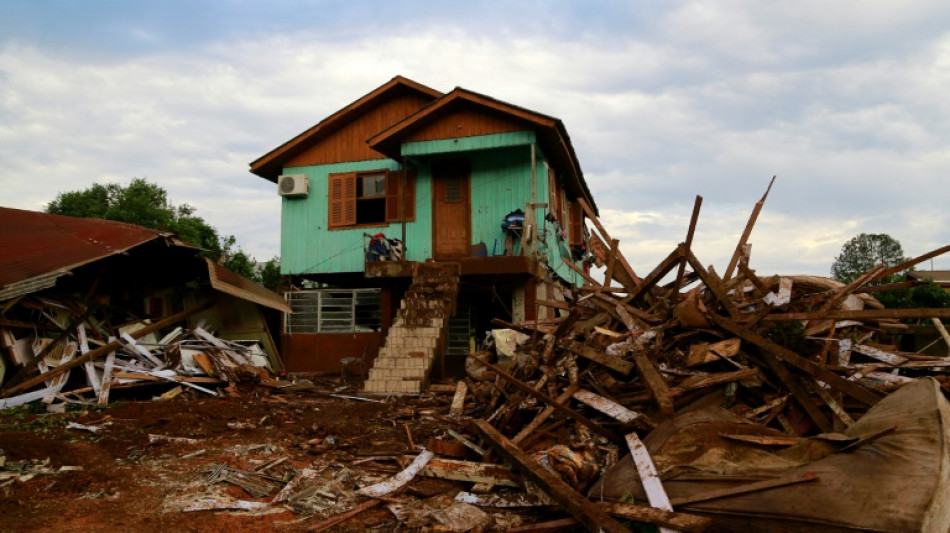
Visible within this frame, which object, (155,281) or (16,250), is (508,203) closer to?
(155,281)

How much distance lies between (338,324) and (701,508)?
44.9 ft

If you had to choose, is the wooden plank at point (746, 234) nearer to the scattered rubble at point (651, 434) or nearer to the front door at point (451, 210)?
the scattered rubble at point (651, 434)

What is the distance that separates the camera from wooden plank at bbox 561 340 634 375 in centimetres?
634

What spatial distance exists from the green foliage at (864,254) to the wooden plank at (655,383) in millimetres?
35944

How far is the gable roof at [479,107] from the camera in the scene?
14078mm

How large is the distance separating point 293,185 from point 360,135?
238cm

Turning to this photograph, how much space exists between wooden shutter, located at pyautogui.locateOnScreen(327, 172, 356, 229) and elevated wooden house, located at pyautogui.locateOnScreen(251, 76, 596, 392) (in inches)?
1.1

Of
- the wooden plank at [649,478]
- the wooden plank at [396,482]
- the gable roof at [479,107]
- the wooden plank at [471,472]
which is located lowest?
the wooden plank at [396,482]

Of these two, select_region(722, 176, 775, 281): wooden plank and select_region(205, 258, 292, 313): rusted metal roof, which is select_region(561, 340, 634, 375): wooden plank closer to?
select_region(722, 176, 775, 281): wooden plank

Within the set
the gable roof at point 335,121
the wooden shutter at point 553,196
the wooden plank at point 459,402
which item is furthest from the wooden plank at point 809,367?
the gable roof at point 335,121

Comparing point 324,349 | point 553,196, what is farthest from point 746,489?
point 324,349

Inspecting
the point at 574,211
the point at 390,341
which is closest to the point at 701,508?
the point at 390,341

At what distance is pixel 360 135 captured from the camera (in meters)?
17.2

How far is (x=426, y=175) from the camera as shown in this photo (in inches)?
639
